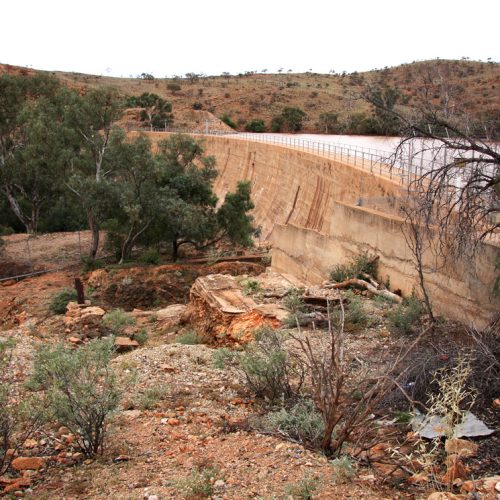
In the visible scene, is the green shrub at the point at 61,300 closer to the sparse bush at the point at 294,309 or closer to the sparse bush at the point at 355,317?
the sparse bush at the point at 294,309

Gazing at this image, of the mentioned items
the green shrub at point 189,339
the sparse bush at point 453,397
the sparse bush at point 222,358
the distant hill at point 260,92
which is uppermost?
the distant hill at point 260,92

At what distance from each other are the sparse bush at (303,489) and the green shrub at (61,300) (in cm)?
1458

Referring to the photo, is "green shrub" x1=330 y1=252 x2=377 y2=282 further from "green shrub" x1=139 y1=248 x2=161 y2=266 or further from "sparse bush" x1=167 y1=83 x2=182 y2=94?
"sparse bush" x1=167 y1=83 x2=182 y2=94

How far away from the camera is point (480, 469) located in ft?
18.1

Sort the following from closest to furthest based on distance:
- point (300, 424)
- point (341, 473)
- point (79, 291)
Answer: point (341, 473), point (300, 424), point (79, 291)

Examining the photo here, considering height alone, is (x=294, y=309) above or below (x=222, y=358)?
above

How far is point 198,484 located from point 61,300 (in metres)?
14.4

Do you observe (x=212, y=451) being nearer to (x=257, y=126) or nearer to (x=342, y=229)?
(x=342, y=229)

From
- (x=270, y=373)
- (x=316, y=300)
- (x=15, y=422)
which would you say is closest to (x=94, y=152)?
(x=316, y=300)

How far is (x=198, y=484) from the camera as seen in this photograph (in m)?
4.98

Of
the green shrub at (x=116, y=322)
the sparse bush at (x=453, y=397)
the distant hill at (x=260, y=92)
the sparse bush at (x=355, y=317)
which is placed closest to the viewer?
the sparse bush at (x=453, y=397)

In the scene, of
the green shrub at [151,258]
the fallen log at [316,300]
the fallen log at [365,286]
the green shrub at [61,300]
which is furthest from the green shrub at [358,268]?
the green shrub at [151,258]

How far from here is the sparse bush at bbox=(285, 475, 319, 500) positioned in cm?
464

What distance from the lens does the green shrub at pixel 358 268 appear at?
13.8 metres
